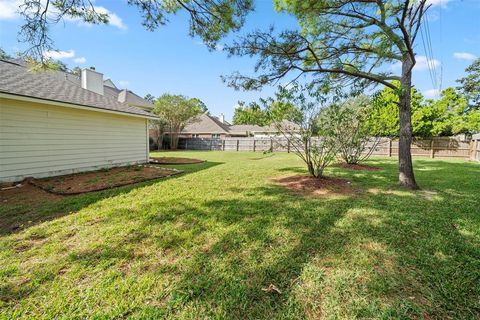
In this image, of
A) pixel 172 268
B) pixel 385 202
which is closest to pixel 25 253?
pixel 172 268

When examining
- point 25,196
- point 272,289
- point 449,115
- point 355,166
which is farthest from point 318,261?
point 449,115

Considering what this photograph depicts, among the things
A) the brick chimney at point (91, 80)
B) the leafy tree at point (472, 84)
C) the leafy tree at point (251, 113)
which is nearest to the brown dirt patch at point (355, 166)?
the leafy tree at point (251, 113)

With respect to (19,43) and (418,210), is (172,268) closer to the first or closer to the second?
(418,210)

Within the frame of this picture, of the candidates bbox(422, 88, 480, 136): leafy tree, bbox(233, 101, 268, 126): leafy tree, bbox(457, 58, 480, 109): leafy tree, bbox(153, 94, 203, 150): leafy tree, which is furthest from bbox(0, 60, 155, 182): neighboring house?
bbox(457, 58, 480, 109): leafy tree

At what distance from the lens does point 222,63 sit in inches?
191

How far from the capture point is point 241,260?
7.29ft

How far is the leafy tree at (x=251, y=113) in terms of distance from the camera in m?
5.20

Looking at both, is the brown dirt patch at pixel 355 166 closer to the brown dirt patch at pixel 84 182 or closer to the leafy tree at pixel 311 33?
the leafy tree at pixel 311 33

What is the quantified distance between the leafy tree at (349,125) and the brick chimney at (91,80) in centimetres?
1098

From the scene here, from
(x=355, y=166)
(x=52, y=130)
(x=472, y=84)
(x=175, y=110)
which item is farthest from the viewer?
(x=472, y=84)

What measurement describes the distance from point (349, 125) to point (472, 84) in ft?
86.9

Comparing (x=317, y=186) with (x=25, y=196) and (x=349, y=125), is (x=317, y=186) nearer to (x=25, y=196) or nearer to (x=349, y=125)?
(x=349, y=125)

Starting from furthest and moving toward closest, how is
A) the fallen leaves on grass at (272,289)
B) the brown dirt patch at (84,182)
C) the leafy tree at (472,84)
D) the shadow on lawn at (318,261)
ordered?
the leafy tree at (472,84) < the brown dirt patch at (84,182) < the fallen leaves on grass at (272,289) < the shadow on lawn at (318,261)

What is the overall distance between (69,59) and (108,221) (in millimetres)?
3380
